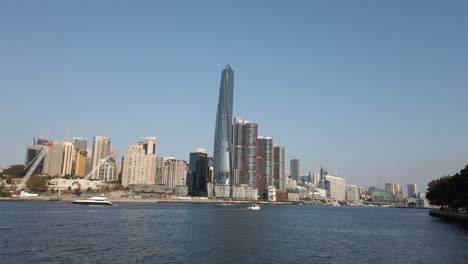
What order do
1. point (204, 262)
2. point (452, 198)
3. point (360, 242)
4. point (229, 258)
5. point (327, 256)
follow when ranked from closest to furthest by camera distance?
point (204, 262) → point (229, 258) → point (327, 256) → point (360, 242) → point (452, 198)

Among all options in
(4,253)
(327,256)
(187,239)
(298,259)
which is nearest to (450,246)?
(327,256)

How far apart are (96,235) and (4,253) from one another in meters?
22.9

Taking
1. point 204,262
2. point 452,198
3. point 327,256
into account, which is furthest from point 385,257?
point 452,198

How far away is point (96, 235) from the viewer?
74750mm

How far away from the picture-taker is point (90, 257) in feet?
169

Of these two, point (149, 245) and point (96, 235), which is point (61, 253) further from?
point (96, 235)

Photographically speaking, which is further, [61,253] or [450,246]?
[450,246]

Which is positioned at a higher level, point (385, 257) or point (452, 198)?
→ point (452, 198)

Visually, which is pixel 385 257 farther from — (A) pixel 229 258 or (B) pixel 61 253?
(B) pixel 61 253

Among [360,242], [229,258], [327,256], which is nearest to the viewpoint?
[229,258]

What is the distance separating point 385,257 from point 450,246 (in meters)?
21.7

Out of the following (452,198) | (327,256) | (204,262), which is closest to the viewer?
(204,262)

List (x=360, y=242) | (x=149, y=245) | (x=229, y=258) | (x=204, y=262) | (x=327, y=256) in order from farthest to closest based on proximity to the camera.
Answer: (x=360, y=242) → (x=149, y=245) → (x=327, y=256) → (x=229, y=258) → (x=204, y=262)

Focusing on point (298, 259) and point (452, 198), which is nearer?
point (298, 259)
